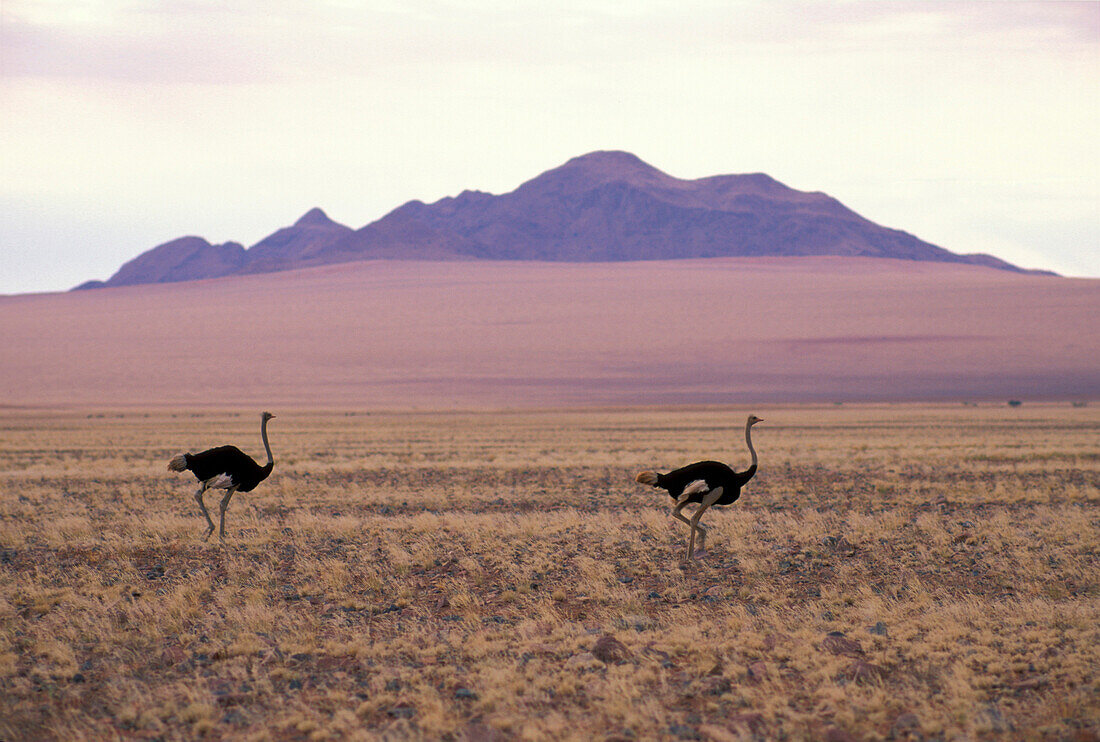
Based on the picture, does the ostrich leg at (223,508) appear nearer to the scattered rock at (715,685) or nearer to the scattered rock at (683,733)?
the scattered rock at (715,685)

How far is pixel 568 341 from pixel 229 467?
85769mm

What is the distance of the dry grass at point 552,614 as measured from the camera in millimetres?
7312

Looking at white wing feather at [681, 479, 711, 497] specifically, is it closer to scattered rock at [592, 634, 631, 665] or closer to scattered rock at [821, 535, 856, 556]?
scattered rock at [821, 535, 856, 556]

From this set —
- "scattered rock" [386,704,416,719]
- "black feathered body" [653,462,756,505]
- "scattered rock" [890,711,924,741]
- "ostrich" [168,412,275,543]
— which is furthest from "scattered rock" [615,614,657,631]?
"ostrich" [168,412,275,543]

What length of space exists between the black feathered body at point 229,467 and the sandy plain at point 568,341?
61.0 metres

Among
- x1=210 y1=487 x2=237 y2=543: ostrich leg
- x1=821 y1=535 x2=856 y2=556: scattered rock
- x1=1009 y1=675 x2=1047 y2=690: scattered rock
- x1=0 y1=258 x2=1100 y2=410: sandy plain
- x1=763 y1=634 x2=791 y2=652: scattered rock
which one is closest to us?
x1=1009 y1=675 x2=1047 y2=690: scattered rock

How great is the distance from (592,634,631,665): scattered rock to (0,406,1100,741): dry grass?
0.09 feet

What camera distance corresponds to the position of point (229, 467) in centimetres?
1355

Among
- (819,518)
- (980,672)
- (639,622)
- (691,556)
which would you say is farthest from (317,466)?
(980,672)

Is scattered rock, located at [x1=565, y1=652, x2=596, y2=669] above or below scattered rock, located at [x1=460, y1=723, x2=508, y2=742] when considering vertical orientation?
above

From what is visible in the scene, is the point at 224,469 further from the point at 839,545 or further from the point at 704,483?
the point at 839,545

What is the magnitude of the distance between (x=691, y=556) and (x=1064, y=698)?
5.30 meters

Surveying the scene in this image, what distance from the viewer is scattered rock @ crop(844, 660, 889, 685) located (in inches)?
311

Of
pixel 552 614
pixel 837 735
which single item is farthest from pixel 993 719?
pixel 552 614
